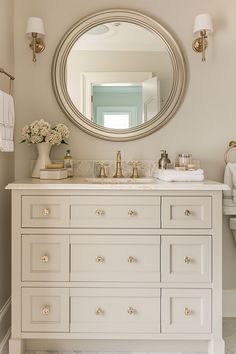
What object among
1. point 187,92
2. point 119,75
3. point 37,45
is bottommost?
point 187,92

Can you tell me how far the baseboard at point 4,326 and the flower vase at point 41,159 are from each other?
33.6 inches

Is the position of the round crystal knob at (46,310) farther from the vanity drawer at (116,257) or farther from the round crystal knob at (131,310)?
the round crystal knob at (131,310)

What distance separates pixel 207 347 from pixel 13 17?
97.0 inches

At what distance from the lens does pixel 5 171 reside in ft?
7.66

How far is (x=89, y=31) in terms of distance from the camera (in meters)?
2.52

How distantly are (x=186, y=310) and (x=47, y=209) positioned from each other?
0.93m

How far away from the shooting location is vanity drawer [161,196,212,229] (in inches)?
77.5

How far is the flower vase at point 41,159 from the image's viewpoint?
2.41m

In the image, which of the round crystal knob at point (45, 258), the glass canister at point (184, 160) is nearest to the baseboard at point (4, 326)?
the round crystal knob at point (45, 258)

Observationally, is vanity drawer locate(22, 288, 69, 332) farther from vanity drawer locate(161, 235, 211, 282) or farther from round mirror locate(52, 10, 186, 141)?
round mirror locate(52, 10, 186, 141)

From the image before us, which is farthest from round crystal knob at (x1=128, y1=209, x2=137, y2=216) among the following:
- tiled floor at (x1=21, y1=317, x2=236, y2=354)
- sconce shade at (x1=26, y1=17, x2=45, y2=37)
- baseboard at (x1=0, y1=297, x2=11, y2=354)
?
sconce shade at (x1=26, y1=17, x2=45, y2=37)

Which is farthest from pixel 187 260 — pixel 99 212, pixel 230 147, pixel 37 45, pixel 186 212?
pixel 37 45

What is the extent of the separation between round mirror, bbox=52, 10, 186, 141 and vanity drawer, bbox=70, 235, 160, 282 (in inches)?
33.0

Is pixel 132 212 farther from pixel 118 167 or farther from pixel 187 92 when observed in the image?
pixel 187 92
